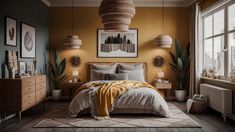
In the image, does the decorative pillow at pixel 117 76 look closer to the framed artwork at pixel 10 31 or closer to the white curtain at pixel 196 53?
the white curtain at pixel 196 53

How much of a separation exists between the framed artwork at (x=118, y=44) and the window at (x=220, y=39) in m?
2.22

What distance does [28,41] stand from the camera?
6523 millimetres

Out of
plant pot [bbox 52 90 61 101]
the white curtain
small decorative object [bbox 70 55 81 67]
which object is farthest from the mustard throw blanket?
small decorative object [bbox 70 55 81 67]

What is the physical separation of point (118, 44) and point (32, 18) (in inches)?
109

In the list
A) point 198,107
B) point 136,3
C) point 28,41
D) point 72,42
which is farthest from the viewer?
point 136,3

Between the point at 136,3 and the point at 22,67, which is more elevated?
the point at 136,3

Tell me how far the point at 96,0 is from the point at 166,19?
2337 mm

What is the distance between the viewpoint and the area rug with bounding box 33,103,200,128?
4.70m

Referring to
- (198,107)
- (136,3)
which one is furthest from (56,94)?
(198,107)

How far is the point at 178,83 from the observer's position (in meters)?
Result: 7.97

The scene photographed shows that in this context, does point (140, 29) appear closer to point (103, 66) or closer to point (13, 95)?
point (103, 66)

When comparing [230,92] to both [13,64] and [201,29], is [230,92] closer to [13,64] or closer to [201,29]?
[201,29]

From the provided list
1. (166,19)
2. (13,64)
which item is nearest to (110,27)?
(13,64)

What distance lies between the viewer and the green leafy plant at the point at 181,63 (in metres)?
7.76
